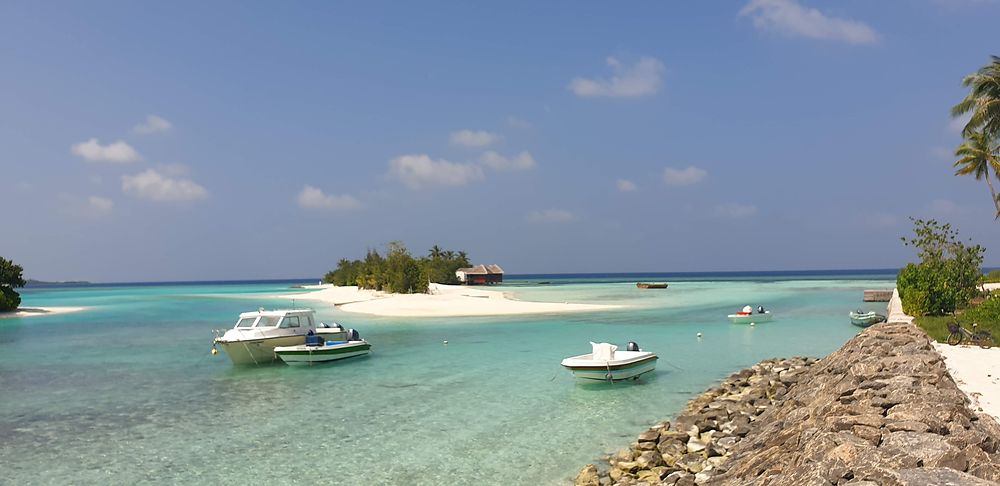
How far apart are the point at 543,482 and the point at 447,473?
6.89 ft

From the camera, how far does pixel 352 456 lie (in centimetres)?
1423

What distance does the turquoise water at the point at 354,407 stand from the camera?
13.6m

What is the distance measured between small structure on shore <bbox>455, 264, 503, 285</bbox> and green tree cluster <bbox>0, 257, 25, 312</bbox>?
84.3 metres

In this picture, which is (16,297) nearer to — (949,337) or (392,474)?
(392,474)

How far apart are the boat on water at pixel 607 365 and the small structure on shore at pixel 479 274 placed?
118 metres

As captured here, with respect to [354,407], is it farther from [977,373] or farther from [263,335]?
[977,373]

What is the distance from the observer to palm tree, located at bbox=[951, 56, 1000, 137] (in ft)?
143

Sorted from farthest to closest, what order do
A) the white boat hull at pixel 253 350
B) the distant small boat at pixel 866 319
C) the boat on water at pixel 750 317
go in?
the boat on water at pixel 750 317 → the distant small boat at pixel 866 319 → the white boat hull at pixel 253 350

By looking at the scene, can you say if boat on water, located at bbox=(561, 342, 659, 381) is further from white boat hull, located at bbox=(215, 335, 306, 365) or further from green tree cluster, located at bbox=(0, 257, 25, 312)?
green tree cluster, located at bbox=(0, 257, 25, 312)

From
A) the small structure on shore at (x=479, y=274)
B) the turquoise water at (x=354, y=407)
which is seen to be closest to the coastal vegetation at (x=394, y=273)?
the small structure on shore at (x=479, y=274)

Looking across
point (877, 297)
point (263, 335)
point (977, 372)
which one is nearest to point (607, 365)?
point (977, 372)

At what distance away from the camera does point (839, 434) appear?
27.3ft

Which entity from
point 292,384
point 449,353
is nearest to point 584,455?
point 292,384

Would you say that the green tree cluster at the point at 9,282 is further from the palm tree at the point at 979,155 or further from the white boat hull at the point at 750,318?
the palm tree at the point at 979,155
